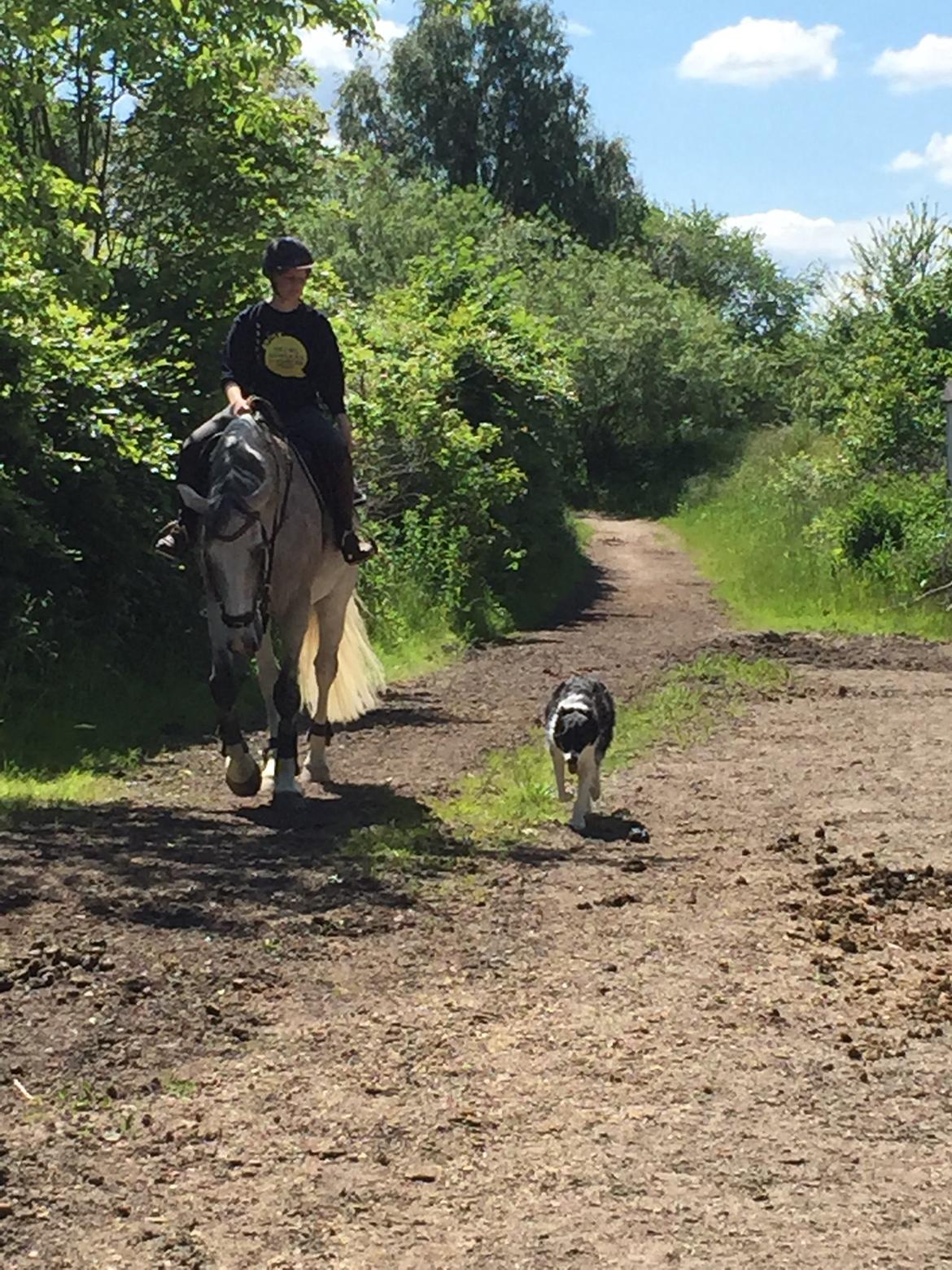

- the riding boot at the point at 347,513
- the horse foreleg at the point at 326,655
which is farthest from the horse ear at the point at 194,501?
the horse foreleg at the point at 326,655

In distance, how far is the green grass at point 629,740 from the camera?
923 centimetres

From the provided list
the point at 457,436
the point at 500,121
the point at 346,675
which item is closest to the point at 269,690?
the point at 346,675

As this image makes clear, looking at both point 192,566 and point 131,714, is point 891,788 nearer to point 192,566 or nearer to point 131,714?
point 131,714

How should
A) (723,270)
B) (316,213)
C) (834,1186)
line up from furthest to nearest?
(723,270), (316,213), (834,1186)

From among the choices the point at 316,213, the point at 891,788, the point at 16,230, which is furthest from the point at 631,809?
the point at 316,213

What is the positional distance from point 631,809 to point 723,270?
6335 cm

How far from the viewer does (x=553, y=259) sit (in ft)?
181

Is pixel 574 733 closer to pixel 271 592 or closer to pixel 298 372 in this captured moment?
pixel 271 592

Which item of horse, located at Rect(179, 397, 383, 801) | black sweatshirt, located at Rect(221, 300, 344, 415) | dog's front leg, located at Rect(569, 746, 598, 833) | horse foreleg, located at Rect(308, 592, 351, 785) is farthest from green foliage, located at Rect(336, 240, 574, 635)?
dog's front leg, located at Rect(569, 746, 598, 833)

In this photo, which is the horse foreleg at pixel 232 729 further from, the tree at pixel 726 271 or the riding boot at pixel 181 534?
the tree at pixel 726 271

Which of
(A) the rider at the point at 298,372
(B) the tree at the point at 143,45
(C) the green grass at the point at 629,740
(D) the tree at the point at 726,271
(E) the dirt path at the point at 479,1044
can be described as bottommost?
(C) the green grass at the point at 629,740

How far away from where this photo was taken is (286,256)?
9.15 meters

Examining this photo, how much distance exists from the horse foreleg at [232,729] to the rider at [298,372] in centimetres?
93

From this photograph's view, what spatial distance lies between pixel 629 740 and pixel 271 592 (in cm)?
396
